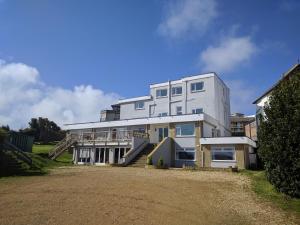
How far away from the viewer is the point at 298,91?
1380 centimetres

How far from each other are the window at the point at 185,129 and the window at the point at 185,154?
189cm

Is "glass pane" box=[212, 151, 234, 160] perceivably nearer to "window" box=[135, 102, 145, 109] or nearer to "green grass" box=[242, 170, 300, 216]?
"green grass" box=[242, 170, 300, 216]

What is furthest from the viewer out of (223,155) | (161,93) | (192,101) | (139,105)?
(139,105)

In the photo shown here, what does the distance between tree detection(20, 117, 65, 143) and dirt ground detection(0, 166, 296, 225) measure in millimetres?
62848

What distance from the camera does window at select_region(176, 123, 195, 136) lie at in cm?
3350

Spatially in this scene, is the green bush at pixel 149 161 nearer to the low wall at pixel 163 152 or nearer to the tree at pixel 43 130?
the low wall at pixel 163 152

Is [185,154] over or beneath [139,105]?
beneath

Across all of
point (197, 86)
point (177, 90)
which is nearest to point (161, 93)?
point (177, 90)

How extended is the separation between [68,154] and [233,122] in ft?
134

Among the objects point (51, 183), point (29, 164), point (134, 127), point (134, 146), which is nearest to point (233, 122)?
point (134, 127)

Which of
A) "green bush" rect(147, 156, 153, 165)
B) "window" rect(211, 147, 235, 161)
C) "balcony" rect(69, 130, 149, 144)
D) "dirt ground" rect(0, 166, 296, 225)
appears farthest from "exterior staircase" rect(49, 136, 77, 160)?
"dirt ground" rect(0, 166, 296, 225)

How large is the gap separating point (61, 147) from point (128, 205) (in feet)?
95.0

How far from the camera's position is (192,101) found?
4050 centimetres

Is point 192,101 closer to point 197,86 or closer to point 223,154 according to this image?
point 197,86
